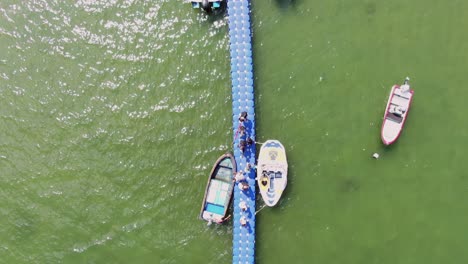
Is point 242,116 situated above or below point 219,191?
above

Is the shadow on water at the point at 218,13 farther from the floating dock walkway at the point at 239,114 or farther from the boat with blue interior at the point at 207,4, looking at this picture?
the floating dock walkway at the point at 239,114

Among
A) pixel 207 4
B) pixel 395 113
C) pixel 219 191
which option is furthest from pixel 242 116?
pixel 395 113

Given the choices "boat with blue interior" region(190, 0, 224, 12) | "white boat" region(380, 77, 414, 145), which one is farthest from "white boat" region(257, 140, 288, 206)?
"boat with blue interior" region(190, 0, 224, 12)

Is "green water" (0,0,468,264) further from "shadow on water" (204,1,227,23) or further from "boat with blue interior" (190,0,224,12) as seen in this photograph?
"boat with blue interior" (190,0,224,12)

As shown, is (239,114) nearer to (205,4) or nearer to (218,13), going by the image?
(218,13)

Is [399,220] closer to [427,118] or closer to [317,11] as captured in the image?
[427,118]

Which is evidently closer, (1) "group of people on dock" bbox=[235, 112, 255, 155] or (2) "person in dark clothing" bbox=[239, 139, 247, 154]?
(1) "group of people on dock" bbox=[235, 112, 255, 155]
